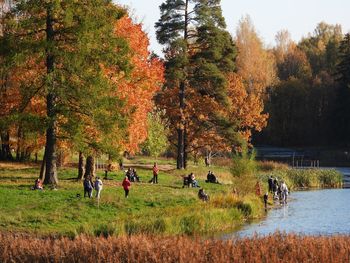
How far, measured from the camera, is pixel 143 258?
1355 cm

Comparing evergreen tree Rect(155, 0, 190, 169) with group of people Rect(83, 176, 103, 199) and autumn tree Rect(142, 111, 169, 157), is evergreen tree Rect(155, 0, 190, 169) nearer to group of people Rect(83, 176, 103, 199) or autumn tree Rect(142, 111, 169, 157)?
autumn tree Rect(142, 111, 169, 157)

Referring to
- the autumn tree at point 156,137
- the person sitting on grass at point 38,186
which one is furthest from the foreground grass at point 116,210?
the autumn tree at point 156,137

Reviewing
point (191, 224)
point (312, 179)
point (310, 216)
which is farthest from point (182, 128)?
point (191, 224)

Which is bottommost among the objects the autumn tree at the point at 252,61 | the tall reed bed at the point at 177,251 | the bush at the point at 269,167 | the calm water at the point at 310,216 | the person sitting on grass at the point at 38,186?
the calm water at the point at 310,216

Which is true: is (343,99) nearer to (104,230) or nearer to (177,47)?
(177,47)

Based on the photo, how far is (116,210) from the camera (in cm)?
3194

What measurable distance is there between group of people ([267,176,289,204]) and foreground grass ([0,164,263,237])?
17.7 feet

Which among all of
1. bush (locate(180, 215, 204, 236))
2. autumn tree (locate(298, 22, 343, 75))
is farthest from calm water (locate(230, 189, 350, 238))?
autumn tree (locate(298, 22, 343, 75))

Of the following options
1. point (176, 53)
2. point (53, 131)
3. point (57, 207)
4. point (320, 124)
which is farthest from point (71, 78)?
point (320, 124)

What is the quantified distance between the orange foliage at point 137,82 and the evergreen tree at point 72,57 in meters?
3.34

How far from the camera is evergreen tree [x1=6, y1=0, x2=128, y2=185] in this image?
33562 millimetres

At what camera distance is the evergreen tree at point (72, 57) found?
33.6m

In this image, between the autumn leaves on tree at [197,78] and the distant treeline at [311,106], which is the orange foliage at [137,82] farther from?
the distant treeline at [311,106]

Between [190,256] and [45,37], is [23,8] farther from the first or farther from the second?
[190,256]
